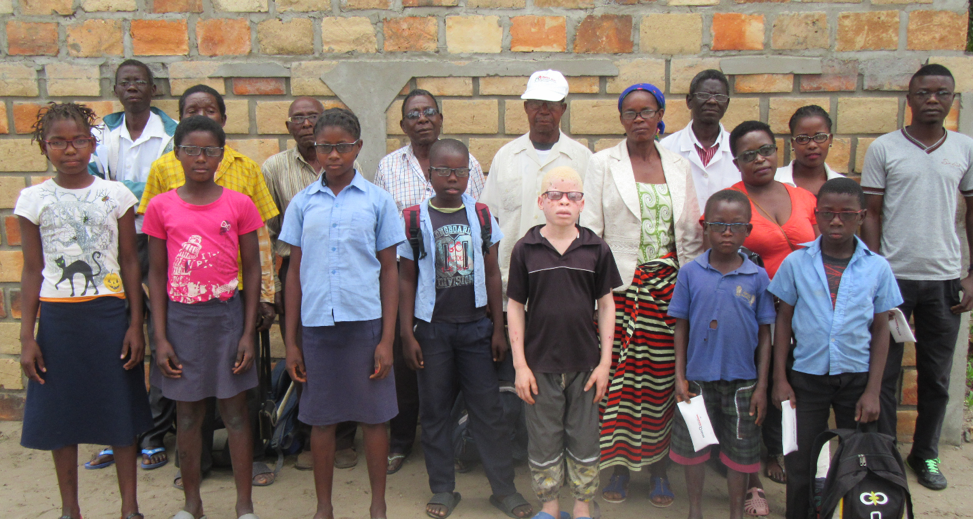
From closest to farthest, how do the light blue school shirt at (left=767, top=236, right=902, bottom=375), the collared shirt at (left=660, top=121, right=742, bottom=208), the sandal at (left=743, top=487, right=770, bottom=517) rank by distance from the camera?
the light blue school shirt at (left=767, top=236, right=902, bottom=375), the sandal at (left=743, top=487, right=770, bottom=517), the collared shirt at (left=660, top=121, right=742, bottom=208)

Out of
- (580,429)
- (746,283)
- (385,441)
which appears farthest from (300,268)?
(746,283)

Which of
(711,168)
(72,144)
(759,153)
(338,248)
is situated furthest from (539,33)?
(72,144)

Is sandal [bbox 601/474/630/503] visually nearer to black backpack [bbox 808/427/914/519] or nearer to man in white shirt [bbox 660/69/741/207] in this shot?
black backpack [bbox 808/427/914/519]

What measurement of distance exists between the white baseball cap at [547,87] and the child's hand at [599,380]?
144 centimetres

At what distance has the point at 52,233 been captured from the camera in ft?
9.53

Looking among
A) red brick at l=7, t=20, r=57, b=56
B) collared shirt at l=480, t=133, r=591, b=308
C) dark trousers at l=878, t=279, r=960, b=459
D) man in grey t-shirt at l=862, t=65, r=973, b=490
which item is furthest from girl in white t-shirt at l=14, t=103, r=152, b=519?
dark trousers at l=878, t=279, r=960, b=459

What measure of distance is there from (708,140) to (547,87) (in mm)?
1024

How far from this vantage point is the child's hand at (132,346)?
9.86ft

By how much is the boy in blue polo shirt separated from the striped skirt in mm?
209

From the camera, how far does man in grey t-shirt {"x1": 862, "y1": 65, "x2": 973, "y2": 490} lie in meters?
3.59

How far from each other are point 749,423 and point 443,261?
159cm

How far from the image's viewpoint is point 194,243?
2938mm

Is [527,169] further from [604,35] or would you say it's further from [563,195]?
[604,35]

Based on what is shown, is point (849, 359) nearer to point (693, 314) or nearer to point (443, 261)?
point (693, 314)
